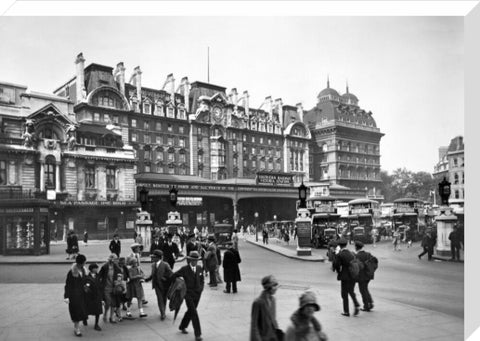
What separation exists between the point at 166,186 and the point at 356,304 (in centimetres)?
502

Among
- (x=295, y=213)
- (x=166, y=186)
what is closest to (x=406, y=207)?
(x=295, y=213)

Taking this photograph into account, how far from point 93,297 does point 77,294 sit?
9.9 inches

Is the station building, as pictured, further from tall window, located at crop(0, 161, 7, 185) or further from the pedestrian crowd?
the pedestrian crowd

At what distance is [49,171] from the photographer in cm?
741

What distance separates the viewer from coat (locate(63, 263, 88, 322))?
5414 millimetres

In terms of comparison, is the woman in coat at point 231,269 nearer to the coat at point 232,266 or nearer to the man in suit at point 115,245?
the coat at point 232,266

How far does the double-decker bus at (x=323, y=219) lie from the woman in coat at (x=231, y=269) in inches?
77.2

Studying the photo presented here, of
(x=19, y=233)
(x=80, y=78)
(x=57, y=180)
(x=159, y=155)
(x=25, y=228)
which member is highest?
(x=80, y=78)

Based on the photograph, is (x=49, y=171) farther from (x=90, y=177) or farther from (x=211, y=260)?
(x=211, y=260)

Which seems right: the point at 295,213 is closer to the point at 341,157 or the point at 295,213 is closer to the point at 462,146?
the point at 341,157

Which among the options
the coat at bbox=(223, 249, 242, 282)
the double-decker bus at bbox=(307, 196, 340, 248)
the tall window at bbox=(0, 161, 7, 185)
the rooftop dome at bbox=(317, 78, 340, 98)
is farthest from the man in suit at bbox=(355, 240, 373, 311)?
the tall window at bbox=(0, 161, 7, 185)

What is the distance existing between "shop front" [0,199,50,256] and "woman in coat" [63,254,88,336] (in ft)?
6.12

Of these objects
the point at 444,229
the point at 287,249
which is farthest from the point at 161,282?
the point at 444,229

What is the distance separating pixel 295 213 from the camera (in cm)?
888
